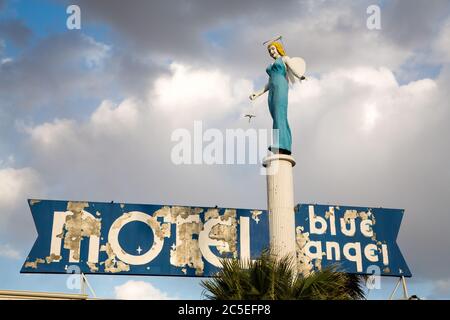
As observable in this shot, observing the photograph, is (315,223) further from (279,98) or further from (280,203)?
(279,98)

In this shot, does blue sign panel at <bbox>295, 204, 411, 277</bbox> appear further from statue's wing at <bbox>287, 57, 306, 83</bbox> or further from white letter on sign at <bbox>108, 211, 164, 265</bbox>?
white letter on sign at <bbox>108, 211, 164, 265</bbox>

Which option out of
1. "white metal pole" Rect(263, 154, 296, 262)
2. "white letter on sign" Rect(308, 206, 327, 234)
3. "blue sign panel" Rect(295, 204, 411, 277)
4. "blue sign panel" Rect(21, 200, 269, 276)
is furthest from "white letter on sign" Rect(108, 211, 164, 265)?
"white letter on sign" Rect(308, 206, 327, 234)

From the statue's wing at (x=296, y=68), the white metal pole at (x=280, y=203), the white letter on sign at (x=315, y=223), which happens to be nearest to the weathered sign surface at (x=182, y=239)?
the white letter on sign at (x=315, y=223)

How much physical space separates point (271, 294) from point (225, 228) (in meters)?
11.3

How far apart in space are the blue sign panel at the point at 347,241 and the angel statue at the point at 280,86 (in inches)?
174

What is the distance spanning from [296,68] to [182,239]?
795 cm

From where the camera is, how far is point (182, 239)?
2448cm

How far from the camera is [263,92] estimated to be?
23.8 meters

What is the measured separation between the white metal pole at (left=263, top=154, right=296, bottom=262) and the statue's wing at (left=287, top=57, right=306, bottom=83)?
3.43 meters

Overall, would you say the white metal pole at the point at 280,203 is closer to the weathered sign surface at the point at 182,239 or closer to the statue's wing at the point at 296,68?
the weathered sign surface at the point at 182,239

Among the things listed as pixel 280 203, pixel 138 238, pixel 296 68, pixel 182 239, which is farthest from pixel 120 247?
pixel 296 68

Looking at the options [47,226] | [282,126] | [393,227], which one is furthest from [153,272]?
[393,227]

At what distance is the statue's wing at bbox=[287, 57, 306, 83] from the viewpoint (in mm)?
23219

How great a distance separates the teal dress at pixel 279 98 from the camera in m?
22.4
